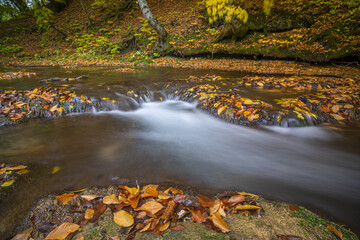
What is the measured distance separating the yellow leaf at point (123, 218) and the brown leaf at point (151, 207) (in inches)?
3.9

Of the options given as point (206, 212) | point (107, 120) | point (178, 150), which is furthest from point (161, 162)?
point (107, 120)

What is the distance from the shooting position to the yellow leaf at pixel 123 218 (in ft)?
4.18

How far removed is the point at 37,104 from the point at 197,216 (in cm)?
449

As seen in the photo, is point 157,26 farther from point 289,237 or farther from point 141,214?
point 289,237

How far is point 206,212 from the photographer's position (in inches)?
54.9

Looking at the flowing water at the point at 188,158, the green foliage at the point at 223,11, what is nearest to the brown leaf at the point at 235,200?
the flowing water at the point at 188,158

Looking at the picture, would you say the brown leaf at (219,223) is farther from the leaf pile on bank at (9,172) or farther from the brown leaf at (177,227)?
the leaf pile on bank at (9,172)

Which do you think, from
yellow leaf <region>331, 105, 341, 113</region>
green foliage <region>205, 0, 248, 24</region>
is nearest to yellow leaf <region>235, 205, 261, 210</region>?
yellow leaf <region>331, 105, 341, 113</region>

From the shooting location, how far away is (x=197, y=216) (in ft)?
4.37

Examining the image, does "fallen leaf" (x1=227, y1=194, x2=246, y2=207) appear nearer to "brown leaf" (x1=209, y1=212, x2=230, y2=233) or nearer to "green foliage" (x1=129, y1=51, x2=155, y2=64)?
"brown leaf" (x1=209, y1=212, x2=230, y2=233)

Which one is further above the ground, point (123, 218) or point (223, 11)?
point (223, 11)

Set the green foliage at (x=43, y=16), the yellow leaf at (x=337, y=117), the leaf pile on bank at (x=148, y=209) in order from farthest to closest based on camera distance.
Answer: the green foliage at (x=43, y=16) < the yellow leaf at (x=337, y=117) < the leaf pile on bank at (x=148, y=209)

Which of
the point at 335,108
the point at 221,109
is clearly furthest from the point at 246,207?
the point at 335,108

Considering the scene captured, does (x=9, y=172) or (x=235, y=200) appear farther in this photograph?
(x=9, y=172)
